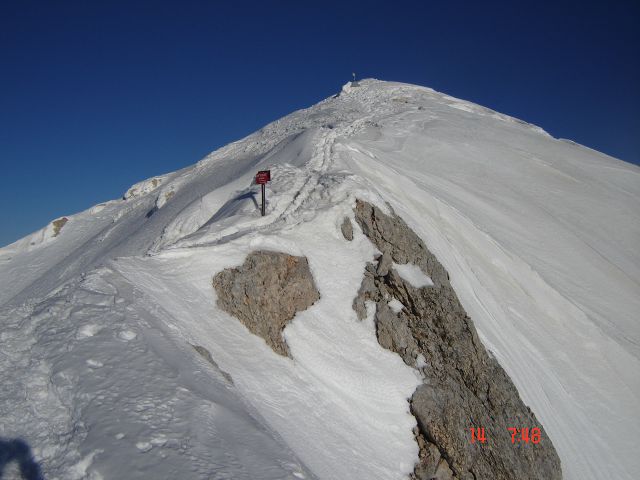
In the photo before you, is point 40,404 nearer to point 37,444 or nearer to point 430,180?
point 37,444

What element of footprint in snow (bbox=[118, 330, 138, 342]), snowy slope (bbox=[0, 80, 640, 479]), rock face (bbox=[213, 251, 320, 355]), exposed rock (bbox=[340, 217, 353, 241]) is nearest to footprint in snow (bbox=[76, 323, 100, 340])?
snowy slope (bbox=[0, 80, 640, 479])

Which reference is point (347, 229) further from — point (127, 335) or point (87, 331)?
point (87, 331)

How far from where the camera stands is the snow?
34.2 ft

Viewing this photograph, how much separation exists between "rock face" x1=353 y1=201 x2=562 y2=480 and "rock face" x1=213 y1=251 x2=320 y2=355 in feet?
4.99

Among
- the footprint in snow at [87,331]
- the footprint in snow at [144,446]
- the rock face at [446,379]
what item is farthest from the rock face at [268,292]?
the footprint in snow at [144,446]

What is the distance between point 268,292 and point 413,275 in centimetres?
383

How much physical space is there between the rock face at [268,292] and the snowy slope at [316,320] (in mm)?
255

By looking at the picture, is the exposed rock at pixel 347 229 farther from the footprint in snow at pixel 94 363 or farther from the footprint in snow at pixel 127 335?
the footprint in snow at pixel 94 363

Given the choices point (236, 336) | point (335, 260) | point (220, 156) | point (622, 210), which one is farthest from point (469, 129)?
point (236, 336)

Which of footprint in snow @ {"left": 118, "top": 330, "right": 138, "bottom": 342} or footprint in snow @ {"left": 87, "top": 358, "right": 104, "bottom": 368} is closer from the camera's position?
footprint in snow @ {"left": 87, "top": 358, "right": 104, "bottom": 368}

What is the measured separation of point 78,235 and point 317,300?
960 inches
